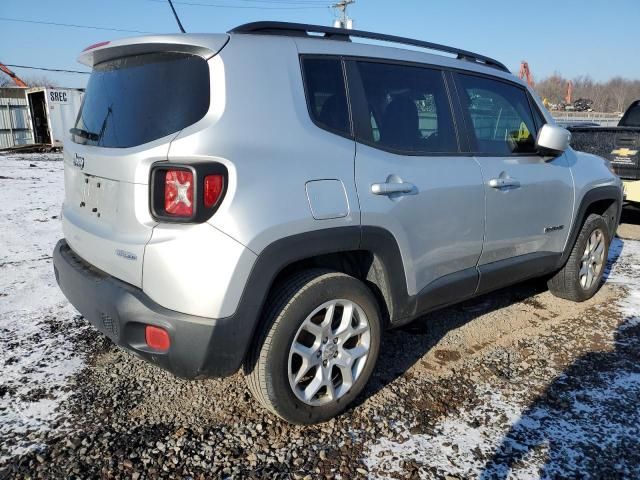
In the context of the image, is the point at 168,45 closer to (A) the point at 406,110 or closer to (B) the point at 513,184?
(A) the point at 406,110

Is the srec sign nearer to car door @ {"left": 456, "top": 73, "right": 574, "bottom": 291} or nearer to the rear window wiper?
the rear window wiper

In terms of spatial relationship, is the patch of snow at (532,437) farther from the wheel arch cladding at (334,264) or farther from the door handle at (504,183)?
the door handle at (504,183)

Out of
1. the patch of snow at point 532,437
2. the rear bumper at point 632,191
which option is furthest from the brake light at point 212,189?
the rear bumper at point 632,191

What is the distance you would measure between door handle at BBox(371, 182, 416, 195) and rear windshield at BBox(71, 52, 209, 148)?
0.92 meters

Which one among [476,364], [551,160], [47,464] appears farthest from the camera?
[551,160]

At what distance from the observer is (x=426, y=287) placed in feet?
9.52

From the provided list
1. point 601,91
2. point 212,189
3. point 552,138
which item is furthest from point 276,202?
point 601,91

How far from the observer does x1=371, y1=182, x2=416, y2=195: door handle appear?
2500 mm

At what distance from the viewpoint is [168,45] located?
88.5 inches

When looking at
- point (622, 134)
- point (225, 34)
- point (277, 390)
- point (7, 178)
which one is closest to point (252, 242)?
point (277, 390)

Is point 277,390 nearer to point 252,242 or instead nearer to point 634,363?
point 252,242

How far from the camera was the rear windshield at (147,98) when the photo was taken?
2.15 metres

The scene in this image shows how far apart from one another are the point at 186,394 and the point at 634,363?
2874 millimetres

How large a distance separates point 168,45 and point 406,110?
4.44 feet
